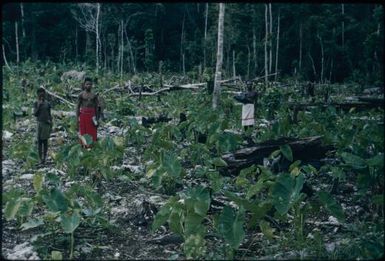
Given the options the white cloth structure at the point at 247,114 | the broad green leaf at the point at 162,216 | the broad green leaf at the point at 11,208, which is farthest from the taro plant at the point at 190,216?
the white cloth structure at the point at 247,114

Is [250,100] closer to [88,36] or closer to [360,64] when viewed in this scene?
[360,64]

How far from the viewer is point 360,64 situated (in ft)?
82.3

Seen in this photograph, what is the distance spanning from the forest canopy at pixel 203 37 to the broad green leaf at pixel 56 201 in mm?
21393

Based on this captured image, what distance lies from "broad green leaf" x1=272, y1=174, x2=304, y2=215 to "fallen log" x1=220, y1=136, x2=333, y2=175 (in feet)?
6.60

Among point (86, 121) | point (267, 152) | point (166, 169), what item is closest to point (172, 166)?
point (166, 169)

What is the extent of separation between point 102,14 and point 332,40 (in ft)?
45.9

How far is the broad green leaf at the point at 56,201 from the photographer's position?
3.76 m

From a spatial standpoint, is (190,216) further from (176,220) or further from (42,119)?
(42,119)

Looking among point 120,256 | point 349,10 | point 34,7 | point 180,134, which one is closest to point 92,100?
point 180,134

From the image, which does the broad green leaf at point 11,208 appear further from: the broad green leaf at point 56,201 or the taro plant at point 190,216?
the taro plant at point 190,216

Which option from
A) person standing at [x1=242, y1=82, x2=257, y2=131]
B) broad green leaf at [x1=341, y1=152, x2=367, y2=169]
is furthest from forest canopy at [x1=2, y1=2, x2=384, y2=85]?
broad green leaf at [x1=341, y1=152, x2=367, y2=169]

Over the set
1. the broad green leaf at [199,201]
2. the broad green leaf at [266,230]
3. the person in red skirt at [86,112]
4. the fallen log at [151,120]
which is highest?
the person in red skirt at [86,112]

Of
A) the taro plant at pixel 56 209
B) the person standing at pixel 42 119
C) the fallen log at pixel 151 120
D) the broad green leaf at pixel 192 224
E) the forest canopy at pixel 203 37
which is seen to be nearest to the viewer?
the taro plant at pixel 56 209

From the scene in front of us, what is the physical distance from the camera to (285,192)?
3826 millimetres
